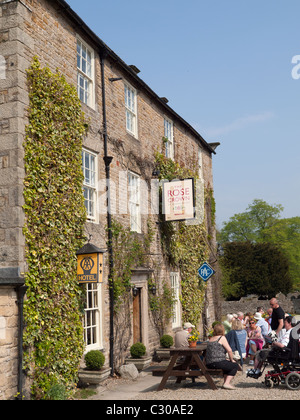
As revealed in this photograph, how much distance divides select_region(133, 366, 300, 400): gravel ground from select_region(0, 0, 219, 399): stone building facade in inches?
100

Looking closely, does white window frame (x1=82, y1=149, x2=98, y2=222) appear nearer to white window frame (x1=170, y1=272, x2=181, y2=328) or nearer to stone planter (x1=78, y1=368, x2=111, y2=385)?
stone planter (x1=78, y1=368, x2=111, y2=385)

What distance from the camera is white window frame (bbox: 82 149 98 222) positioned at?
11945 millimetres

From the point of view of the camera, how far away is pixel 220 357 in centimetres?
977

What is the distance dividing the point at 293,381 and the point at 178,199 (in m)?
7.39

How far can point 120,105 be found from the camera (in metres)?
14.3

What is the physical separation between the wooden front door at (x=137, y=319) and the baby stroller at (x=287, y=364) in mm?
5130

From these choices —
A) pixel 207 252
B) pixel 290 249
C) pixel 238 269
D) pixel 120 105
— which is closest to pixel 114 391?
pixel 120 105

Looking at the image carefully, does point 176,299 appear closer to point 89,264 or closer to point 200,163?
point 200,163

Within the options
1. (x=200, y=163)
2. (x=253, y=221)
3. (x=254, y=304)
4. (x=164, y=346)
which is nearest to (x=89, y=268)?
(x=164, y=346)

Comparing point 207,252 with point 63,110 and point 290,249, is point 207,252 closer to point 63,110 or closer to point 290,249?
point 63,110

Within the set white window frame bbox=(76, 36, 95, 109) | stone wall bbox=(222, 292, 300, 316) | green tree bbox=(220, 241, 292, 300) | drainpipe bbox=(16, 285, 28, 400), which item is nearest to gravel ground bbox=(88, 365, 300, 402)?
drainpipe bbox=(16, 285, 28, 400)

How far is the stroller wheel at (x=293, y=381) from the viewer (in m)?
9.47

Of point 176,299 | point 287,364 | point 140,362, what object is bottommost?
point 140,362

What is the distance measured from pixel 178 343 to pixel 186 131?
38.5 ft
